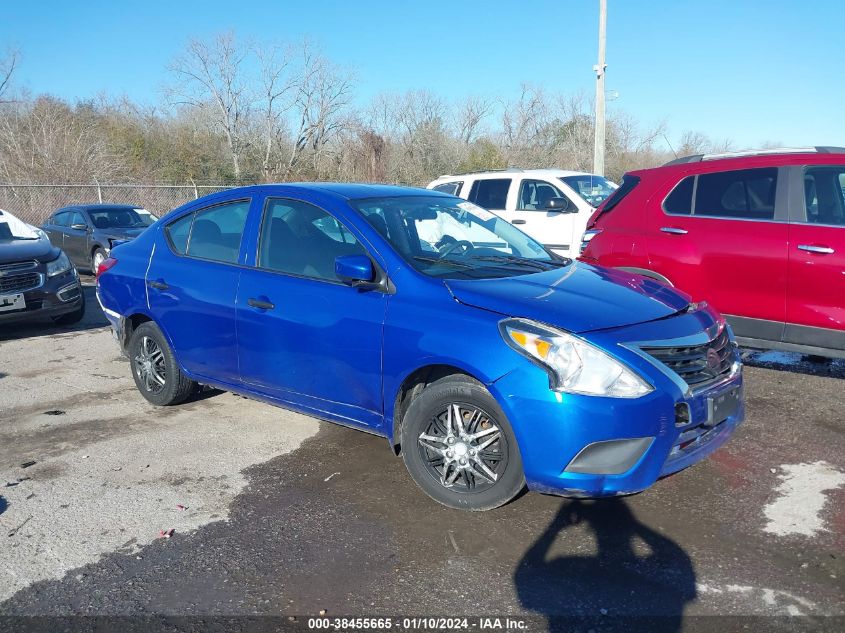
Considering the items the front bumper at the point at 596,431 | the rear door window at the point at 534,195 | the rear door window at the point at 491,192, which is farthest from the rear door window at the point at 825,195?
the rear door window at the point at 491,192

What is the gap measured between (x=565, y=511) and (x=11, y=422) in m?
4.18

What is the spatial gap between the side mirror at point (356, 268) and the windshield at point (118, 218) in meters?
11.3

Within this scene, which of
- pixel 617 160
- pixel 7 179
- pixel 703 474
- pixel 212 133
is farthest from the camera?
pixel 212 133

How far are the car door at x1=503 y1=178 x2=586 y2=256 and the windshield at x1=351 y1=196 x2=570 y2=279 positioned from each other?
210 inches

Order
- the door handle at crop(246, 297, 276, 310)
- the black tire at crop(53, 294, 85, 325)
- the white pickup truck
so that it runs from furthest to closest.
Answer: the white pickup truck < the black tire at crop(53, 294, 85, 325) < the door handle at crop(246, 297, 276, 310)

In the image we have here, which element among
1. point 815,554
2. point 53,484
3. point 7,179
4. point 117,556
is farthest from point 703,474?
point 7,179

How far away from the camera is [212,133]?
4069cm

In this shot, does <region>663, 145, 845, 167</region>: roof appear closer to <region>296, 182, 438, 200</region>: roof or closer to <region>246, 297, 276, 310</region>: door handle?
<region>296, 182, 438, 200</region>: roof

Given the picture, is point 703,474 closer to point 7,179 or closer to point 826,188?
point 826,188

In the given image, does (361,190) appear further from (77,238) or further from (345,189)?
(77,238)

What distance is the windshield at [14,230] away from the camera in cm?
869

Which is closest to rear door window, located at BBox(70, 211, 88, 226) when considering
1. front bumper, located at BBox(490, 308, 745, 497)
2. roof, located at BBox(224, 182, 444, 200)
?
roof, located at BBox(224, 182, 444, 200)

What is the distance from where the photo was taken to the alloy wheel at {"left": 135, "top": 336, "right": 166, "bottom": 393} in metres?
5.38

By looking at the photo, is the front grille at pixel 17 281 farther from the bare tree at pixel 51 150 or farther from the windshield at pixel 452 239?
the bare tree at pixel 51 150
